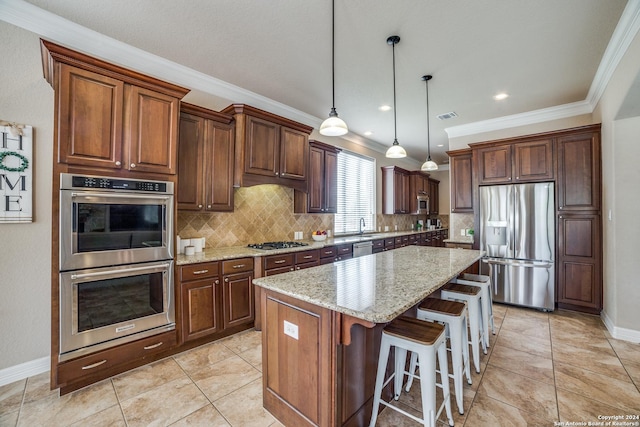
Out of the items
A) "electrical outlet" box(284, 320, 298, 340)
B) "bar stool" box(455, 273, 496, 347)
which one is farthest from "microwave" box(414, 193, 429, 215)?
"electrical outlet" box(284, 320, 298, 340)

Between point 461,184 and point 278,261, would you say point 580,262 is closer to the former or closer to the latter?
point 461,184

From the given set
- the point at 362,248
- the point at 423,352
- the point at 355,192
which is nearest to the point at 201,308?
the point at 423,352

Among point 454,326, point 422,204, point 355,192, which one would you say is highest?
point 355,192

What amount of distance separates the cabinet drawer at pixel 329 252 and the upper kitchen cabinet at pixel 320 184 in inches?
26.5

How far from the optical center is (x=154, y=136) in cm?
245

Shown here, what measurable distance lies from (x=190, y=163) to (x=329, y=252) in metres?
2.15

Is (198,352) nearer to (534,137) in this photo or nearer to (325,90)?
(325,90)

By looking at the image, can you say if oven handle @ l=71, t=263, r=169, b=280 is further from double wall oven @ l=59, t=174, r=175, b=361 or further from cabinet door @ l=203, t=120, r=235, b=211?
cabinet door @ l=203, t=120, r=235, b=211

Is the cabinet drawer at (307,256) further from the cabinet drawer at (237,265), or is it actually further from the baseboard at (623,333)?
the baseboard at (623,333)

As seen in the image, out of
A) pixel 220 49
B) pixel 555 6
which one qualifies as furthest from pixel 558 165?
pixel 220 49

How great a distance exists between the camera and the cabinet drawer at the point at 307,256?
141 inches

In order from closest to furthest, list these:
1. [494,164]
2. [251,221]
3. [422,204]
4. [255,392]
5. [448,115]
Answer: [255,392]
[251,221]
[494,164]
[448,115]
[422,204]

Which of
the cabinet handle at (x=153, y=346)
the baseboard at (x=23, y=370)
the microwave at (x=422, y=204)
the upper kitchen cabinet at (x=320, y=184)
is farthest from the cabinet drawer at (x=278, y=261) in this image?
the microwave at (x=422, y=204)

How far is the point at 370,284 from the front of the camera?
1734mm
